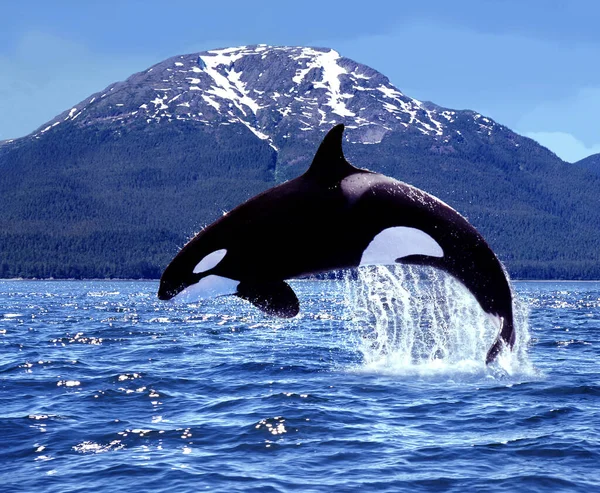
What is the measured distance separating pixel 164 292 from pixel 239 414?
20.5ft

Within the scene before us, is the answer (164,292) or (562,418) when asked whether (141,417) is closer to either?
(164,292)

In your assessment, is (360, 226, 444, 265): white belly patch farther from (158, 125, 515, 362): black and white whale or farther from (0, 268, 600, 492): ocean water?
(0, 268, 600, 492): ocean water

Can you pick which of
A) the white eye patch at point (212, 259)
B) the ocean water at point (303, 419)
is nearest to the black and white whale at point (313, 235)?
the white eye patch at point (212, 259)

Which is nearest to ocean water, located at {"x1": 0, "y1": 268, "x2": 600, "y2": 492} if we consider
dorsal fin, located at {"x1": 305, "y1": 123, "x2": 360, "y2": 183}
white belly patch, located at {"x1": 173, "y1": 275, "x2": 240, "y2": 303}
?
white belly patch, located at {"x1": 173, "y1": 275, "x2": 240, "y2": 303}

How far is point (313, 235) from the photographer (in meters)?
10.0

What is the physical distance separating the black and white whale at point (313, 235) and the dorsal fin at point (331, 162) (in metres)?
0.01

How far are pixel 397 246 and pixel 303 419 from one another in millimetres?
5222

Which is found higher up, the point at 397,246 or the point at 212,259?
the point at 397,246

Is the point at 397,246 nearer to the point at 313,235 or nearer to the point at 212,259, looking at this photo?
the point at 313,235

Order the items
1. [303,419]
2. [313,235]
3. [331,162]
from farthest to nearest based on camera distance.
Result: [303,419] → [331,162] → [313,235]

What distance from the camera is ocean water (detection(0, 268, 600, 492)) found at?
1153 cm

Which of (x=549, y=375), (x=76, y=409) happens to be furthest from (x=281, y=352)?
(x=76, y=409)

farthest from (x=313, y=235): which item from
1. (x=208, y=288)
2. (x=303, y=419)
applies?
(x=303, y=419)

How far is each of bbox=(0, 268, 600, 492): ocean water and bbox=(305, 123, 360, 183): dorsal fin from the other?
3348mm
